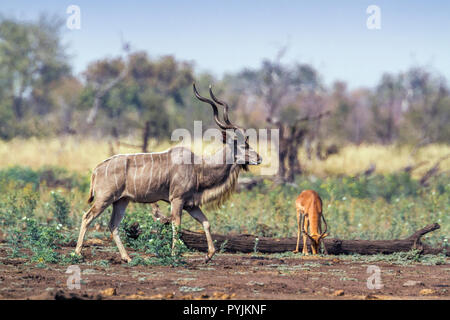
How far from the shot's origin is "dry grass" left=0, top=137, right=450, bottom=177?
1994 centimetres

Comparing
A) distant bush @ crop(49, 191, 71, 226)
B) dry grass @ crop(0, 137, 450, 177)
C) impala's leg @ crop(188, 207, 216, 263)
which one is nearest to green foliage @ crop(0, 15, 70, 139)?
dry grass @ crop(0, 137, 450, 177)

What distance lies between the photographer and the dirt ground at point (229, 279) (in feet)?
20.7

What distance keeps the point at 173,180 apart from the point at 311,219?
7.20 ft

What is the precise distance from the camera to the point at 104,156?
20688mm

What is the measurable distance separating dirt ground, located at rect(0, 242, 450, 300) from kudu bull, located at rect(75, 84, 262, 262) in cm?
52

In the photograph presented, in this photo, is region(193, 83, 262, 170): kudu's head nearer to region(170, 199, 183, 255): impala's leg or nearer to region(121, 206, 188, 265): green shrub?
region(170, 199, 183, 255): impala's leg

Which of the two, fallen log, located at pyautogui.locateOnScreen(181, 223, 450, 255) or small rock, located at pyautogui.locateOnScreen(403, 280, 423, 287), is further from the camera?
fallen log, located at pyautogui.locateOnScreen(181, 223, 450, 255)

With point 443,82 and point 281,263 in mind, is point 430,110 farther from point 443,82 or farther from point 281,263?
point 281,263

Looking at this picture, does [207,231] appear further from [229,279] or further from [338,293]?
[338,293]

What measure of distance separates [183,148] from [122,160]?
2.73 feet

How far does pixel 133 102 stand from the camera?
3197 cm

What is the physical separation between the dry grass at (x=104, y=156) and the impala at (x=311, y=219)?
7.17 metres

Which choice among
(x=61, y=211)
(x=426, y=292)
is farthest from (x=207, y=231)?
(x=61, y=211)
